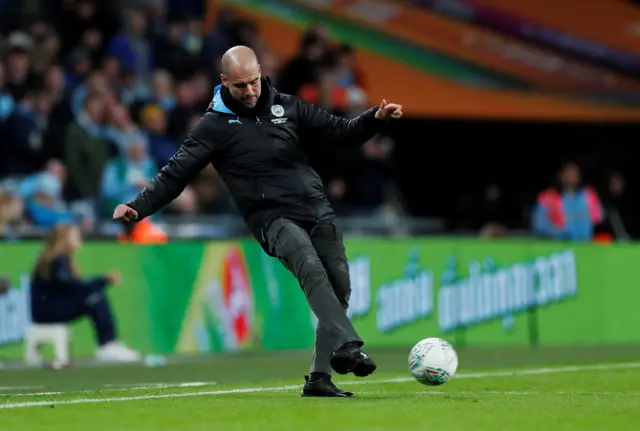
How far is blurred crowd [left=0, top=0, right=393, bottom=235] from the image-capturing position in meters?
18.0

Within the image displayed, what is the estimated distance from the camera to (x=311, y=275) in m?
9.82

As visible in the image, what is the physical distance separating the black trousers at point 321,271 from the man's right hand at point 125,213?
959 mm

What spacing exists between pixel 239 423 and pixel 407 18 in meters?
16.1

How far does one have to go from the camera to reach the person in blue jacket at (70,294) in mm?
16062

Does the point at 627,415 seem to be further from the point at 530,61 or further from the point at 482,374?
the point at 530,61

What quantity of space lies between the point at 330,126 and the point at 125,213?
1624 millimetres

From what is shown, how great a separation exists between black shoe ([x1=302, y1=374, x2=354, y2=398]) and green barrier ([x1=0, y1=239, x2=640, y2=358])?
6.66 meters

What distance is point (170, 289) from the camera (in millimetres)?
17312

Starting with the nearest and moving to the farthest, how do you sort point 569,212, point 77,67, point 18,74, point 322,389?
point 322,389 → point 18,74 → point 77,67 → point 569,212

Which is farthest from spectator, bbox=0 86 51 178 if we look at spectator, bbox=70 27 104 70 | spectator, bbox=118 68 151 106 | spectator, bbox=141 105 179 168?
spectator, bbox=70 27 104 70

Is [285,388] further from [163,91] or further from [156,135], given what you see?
[163,91]

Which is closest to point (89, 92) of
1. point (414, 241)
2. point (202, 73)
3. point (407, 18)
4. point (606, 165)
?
point (202, 73)

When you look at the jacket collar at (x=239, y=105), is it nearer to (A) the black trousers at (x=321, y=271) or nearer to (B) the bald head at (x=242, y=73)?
(B) the bald head at (x=242, y=73)

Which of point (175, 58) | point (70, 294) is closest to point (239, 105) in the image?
point (70, 294)
